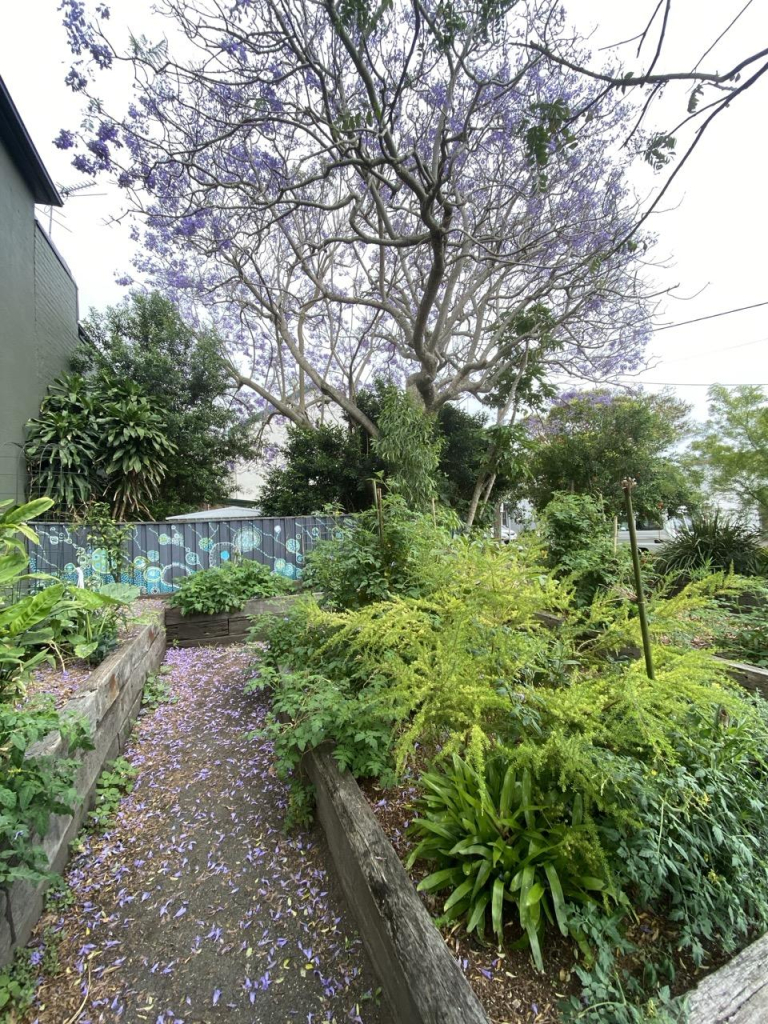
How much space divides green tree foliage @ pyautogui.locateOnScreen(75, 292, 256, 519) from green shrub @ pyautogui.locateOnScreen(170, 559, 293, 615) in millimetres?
3411

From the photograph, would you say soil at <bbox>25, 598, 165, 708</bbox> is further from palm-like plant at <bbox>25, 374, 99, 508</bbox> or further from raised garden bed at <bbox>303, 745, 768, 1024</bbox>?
palm-like plant at <bbox>25, 374, 99, 508</bbox>

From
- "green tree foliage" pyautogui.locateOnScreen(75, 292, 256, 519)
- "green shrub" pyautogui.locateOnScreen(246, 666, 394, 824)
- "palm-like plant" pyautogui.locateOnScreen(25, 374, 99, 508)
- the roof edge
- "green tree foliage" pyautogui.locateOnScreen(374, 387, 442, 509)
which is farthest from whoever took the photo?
"green tree foliage" pyautogui.locateOnScreen(75, 292, 256, 519)

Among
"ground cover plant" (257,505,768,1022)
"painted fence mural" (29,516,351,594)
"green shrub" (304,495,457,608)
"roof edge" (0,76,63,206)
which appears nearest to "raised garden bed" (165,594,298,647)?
"painted fence mural" (29,516,351,594)

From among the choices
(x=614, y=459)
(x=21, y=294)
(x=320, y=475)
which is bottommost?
(x=320, y=475)

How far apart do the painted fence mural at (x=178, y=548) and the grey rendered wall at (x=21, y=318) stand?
104 cm

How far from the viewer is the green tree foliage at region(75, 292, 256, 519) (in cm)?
708

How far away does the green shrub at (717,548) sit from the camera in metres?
3.95

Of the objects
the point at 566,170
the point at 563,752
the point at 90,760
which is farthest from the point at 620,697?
the point at 566,170

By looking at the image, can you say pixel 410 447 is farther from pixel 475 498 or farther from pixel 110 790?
pixel 110 790

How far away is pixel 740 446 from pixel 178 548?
741 centimetres

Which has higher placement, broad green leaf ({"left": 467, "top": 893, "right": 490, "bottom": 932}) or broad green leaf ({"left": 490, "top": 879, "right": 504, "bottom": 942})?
broad green leaf ({"left": 490, "top": 879, "right": 504, "bottom": 942})

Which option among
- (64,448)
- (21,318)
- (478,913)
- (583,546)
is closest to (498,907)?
(478,913)

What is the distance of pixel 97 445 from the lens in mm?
5914

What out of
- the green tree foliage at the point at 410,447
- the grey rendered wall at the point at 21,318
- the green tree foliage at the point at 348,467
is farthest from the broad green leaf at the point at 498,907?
the green tree foliage at the point at 348,467
